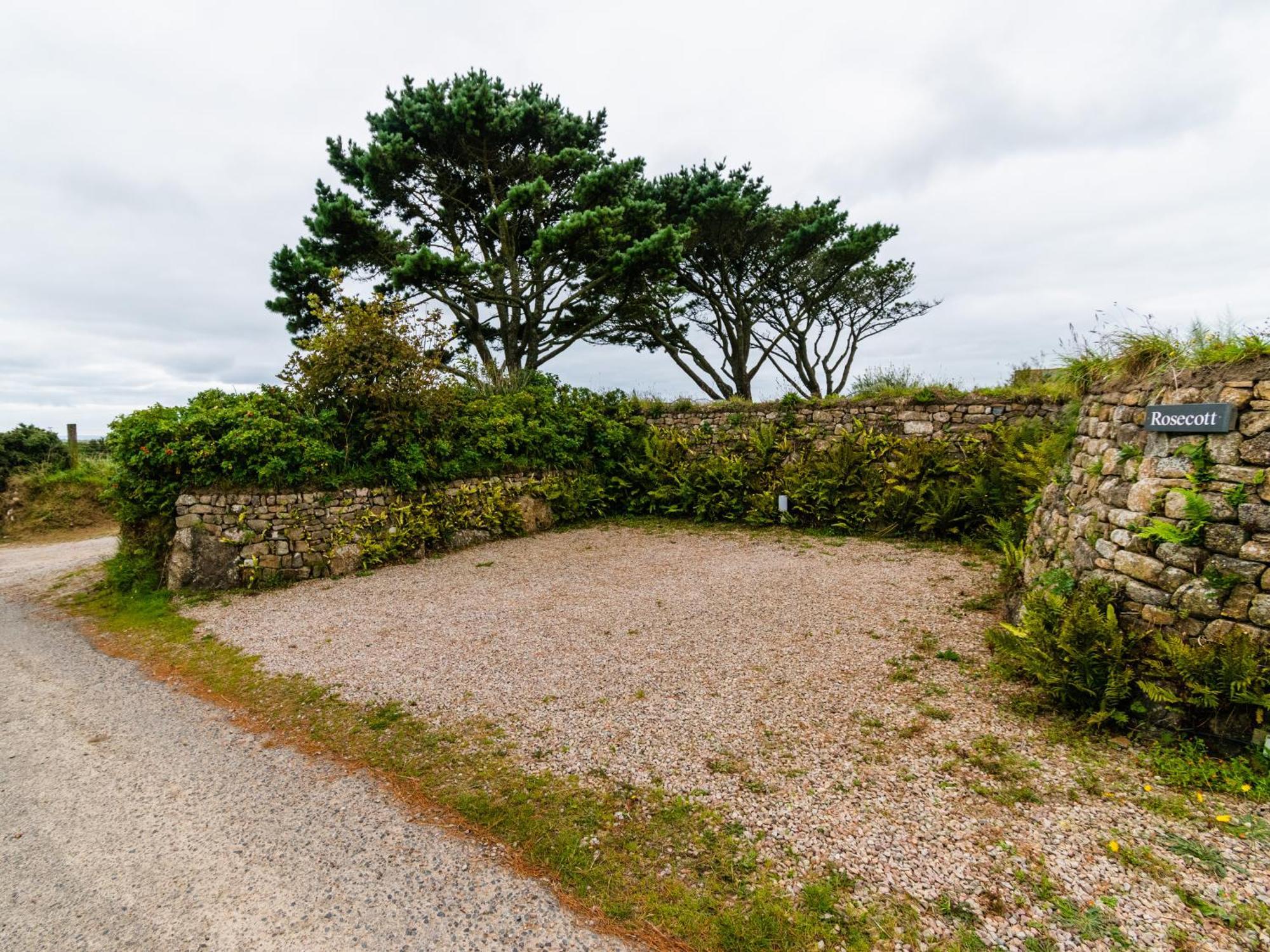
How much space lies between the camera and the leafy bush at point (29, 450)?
13773 millimetres

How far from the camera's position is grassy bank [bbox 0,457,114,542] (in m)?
13.0

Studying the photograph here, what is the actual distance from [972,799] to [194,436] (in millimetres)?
8755

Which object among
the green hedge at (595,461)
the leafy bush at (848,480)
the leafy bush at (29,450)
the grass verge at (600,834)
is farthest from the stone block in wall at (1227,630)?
the leafy bush at (29,450)

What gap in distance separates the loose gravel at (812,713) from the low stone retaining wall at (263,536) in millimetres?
672

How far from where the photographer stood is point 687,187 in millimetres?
17281

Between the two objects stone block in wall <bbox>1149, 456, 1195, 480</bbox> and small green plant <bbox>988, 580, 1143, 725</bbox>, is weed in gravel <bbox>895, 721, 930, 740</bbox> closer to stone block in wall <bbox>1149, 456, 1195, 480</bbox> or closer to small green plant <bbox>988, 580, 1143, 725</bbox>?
small green plant <bbox>988, 580, 1143, 725</bbox>

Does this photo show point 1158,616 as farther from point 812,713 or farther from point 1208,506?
point 812,713

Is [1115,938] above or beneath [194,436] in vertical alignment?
beneath

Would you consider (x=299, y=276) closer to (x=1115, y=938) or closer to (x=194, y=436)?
(x=194, y=436)

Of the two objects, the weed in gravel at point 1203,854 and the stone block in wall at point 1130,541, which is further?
the stone block in wall at point 1130,541

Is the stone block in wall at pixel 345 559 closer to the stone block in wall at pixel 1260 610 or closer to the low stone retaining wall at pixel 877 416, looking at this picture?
the low stone retaining wall at pixel 877 416

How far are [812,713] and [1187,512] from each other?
8.58ft

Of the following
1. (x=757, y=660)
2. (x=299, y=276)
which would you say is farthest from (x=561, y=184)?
(x=757, y=660)

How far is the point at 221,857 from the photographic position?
8.97ft
